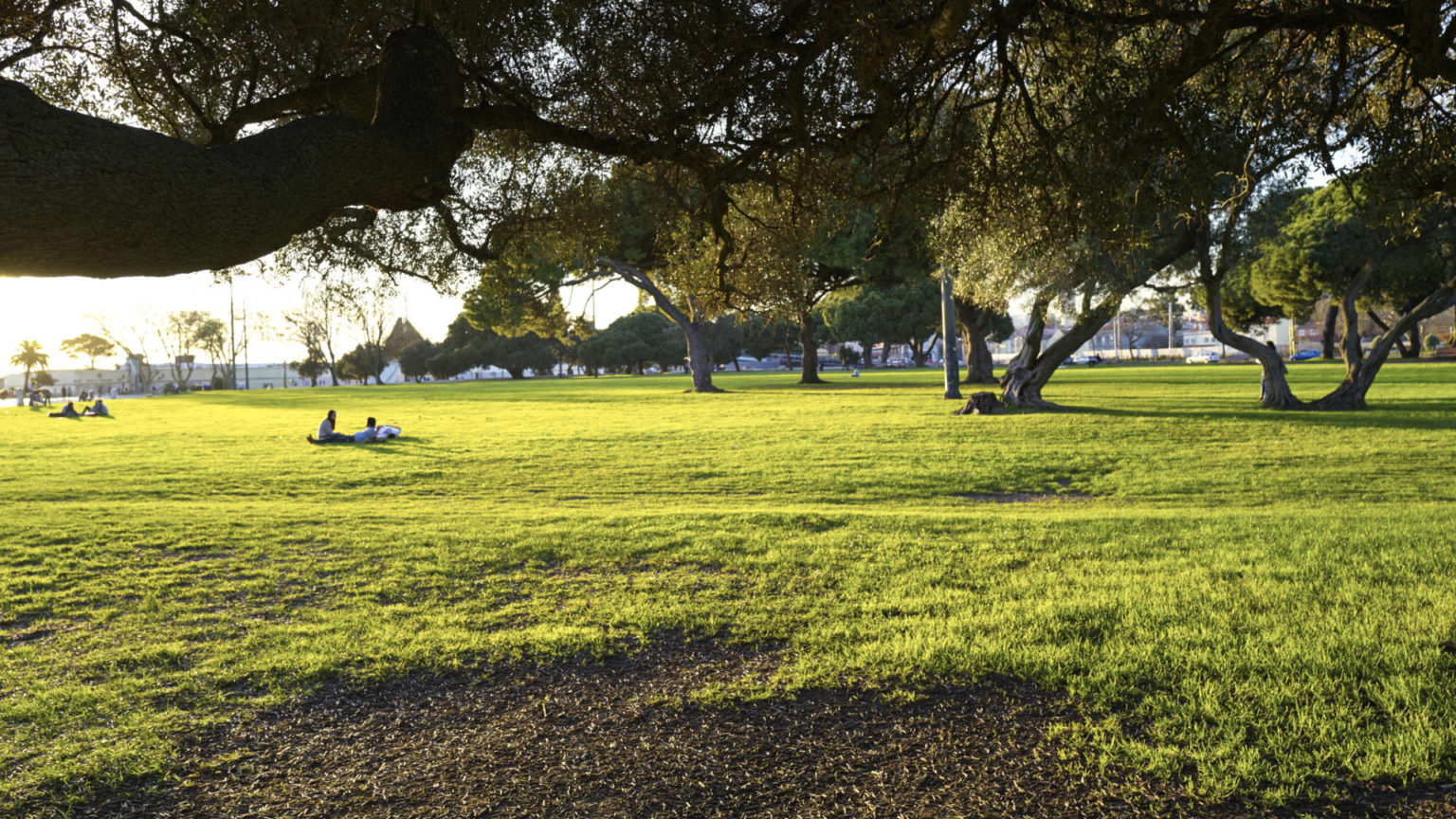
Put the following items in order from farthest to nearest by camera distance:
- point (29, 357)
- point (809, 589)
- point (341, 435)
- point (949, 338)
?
1. point (29, 357)
2. point (949, 338)
3. point (341, 435)
4. point (809, 589)

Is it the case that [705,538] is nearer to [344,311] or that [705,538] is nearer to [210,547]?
[210,547]

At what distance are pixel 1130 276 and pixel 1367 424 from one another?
6.56 meters

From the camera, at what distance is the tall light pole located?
29.6 metres

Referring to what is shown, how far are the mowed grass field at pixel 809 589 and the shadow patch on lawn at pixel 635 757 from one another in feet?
0.80

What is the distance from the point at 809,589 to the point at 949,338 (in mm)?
25124

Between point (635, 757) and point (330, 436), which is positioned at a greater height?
point (330, 436)

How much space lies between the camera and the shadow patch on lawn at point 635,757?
3812 mm

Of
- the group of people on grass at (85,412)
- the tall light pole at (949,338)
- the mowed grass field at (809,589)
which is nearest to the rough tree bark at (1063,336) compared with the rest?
the tall light pole at (949,338)

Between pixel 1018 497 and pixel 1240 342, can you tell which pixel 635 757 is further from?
pixel 1240 342

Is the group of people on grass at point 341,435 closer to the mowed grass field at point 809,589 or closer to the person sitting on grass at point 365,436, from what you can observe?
the person sitting on grass at point 365,436

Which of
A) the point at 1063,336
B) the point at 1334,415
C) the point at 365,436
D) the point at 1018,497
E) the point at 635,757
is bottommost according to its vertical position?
the point at 1018,497

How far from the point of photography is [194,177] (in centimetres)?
337

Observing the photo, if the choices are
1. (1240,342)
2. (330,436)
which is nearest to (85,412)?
(330,436)

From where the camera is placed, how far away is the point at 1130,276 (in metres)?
21.6
